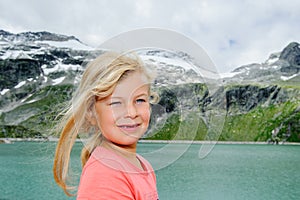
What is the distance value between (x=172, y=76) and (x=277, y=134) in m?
→ 128

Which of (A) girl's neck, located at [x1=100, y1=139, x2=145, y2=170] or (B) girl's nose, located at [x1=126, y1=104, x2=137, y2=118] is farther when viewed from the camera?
(A) girl's neck, located at [x1=100, y1=139, x2=145, y2=170]

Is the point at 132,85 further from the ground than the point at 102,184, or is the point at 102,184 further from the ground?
the point at 132,85

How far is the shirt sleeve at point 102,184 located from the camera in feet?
4.64

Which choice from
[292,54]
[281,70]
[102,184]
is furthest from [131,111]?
[292,54]

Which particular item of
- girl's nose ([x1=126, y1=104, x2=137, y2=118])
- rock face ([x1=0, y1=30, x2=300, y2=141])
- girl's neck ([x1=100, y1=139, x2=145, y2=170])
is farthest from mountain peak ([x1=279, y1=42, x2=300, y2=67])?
girl's nose ([x1=126, y1=104, x2=137, y2=118])

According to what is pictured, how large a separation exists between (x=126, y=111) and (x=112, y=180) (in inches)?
10.9

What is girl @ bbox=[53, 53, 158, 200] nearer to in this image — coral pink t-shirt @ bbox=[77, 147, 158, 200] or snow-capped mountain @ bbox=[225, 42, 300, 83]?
coral pink t-shirt @ bbox=[77, 147, 158, 200]

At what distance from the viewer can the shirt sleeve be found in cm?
141

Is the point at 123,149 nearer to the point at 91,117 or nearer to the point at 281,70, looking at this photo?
the point at 91,117

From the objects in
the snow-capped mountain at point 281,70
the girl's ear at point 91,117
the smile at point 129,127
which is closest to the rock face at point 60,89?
the snow-capped mountain at point 281,70

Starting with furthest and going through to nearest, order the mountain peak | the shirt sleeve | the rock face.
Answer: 1. the mountain peak
2. the rock face
3. the shirt sleeve

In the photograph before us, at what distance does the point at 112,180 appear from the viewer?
1.46m

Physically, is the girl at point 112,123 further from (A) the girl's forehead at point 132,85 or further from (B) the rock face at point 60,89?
(B) the rock face at point 60,89

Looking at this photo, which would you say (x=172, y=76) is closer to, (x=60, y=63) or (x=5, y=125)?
(x=5, y=125)
